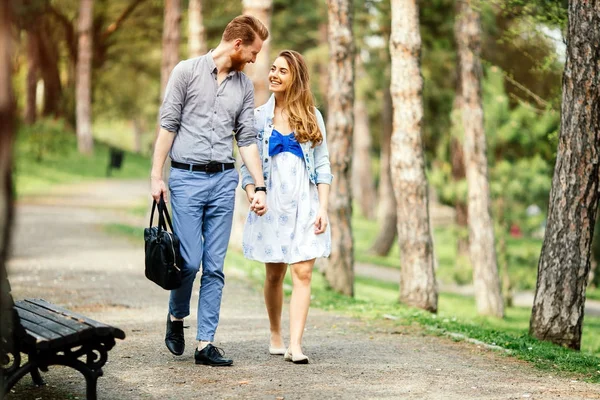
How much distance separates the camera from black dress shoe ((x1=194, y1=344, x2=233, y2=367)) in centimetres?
670

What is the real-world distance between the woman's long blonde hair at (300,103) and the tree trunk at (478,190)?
12.0 m

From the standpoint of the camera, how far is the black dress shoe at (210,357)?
6.70 meters

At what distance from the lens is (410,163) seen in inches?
464

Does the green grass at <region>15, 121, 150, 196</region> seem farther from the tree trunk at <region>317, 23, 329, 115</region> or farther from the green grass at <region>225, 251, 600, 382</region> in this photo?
the green grass at <region>225, 251, 600, 382</region>

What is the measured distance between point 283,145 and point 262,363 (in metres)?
1.61

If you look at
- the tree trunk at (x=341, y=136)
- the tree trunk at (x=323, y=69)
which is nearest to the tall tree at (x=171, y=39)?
the tree trunk at (x=341, y=136)

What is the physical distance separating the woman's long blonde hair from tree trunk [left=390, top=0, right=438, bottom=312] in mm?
4853

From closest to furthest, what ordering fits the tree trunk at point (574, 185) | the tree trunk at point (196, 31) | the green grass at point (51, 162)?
the tree trunk at point (574, 185)
the tree trunk at point (196, 31)
the green grass at point (51, 162)

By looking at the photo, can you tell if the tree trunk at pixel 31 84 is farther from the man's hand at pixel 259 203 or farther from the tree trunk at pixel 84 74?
the man's hand at pixel 259 203

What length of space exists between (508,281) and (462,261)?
1336mm

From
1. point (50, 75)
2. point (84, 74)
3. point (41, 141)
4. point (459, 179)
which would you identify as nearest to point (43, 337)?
point (459, 179)

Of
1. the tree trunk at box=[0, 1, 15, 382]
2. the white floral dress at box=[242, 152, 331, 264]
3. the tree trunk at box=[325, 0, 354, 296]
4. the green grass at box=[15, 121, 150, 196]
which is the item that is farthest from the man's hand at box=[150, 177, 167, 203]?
the green grass at box=[15, 121, 150, 196]

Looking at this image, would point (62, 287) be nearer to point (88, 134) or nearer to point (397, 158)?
point (397, 158)

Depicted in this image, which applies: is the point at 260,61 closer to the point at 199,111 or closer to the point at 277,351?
the point at 277,351
